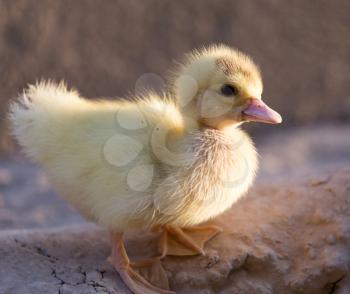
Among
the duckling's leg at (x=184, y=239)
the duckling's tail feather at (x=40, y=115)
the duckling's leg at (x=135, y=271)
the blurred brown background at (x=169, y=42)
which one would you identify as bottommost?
the duckling's leg at (x=135, y=271)

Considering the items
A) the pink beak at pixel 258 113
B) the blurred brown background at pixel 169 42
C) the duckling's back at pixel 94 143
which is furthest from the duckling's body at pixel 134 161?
the blurred brown background at pixel 169 42

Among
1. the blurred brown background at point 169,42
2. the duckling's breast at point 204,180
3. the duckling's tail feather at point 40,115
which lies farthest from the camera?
the blurred brown background at point 169,42

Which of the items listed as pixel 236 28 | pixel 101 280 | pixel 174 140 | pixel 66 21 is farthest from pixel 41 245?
pixel 236 28

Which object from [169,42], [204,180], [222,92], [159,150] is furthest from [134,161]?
[169,42]

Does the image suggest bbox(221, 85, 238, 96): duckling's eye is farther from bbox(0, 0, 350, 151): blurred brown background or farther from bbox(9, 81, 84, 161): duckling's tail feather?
bbox(0, 0, 350, 151): blurred brown background

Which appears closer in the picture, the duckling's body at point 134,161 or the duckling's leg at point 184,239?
the duckling's body at point 134,161

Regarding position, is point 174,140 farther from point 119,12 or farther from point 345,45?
point 345,45

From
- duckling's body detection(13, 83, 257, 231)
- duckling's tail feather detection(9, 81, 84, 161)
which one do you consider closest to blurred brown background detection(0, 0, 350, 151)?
Answer: duckling's tail feather detection(9, 81, 84, 161)

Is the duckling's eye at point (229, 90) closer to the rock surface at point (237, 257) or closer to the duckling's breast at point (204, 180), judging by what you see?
the duckling's breast at point (204, 180)
